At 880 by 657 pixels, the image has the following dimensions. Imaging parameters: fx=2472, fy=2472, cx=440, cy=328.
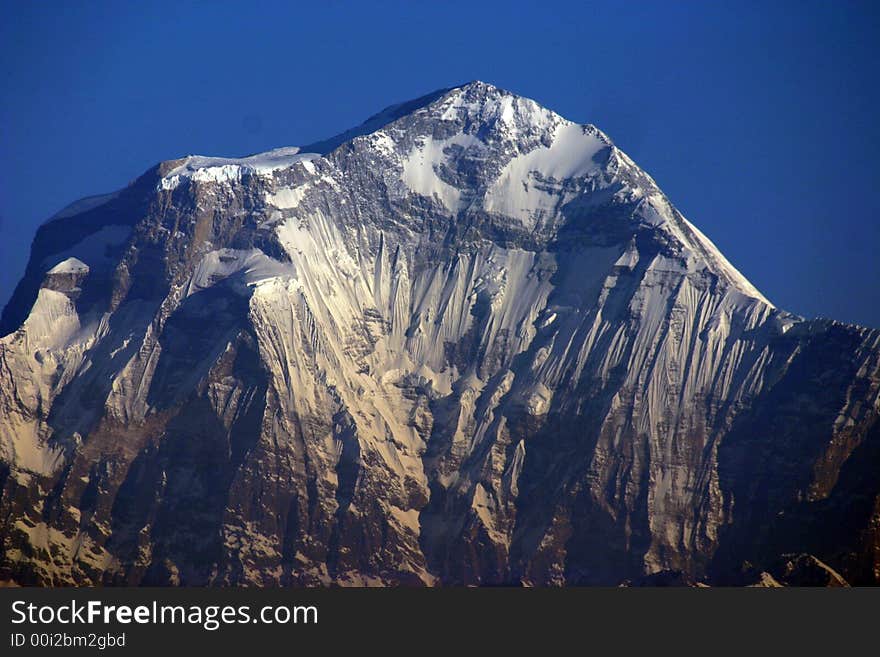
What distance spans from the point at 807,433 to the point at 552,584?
23.7 metres

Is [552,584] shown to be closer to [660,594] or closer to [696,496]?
[696,496]

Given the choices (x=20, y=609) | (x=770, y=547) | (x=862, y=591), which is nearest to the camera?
(x=20, y=609)

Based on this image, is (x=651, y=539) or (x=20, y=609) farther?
(x=651, y=539)

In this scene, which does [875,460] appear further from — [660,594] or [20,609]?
[20,609]

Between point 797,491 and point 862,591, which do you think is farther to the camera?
point 797,491

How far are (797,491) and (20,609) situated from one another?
8297cm

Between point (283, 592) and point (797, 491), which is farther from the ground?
point (797, 491)

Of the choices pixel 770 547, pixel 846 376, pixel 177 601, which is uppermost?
pixel 846 376

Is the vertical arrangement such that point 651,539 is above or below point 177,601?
above

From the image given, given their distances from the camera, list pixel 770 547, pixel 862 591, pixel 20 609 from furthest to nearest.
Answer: pixel 770 547, pixel 862 591, pixel 20 609

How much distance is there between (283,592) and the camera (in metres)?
131

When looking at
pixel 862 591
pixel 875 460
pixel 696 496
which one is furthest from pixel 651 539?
pixel 862 591

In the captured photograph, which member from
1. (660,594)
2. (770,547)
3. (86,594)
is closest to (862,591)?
(660,594)

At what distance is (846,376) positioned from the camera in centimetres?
19962
